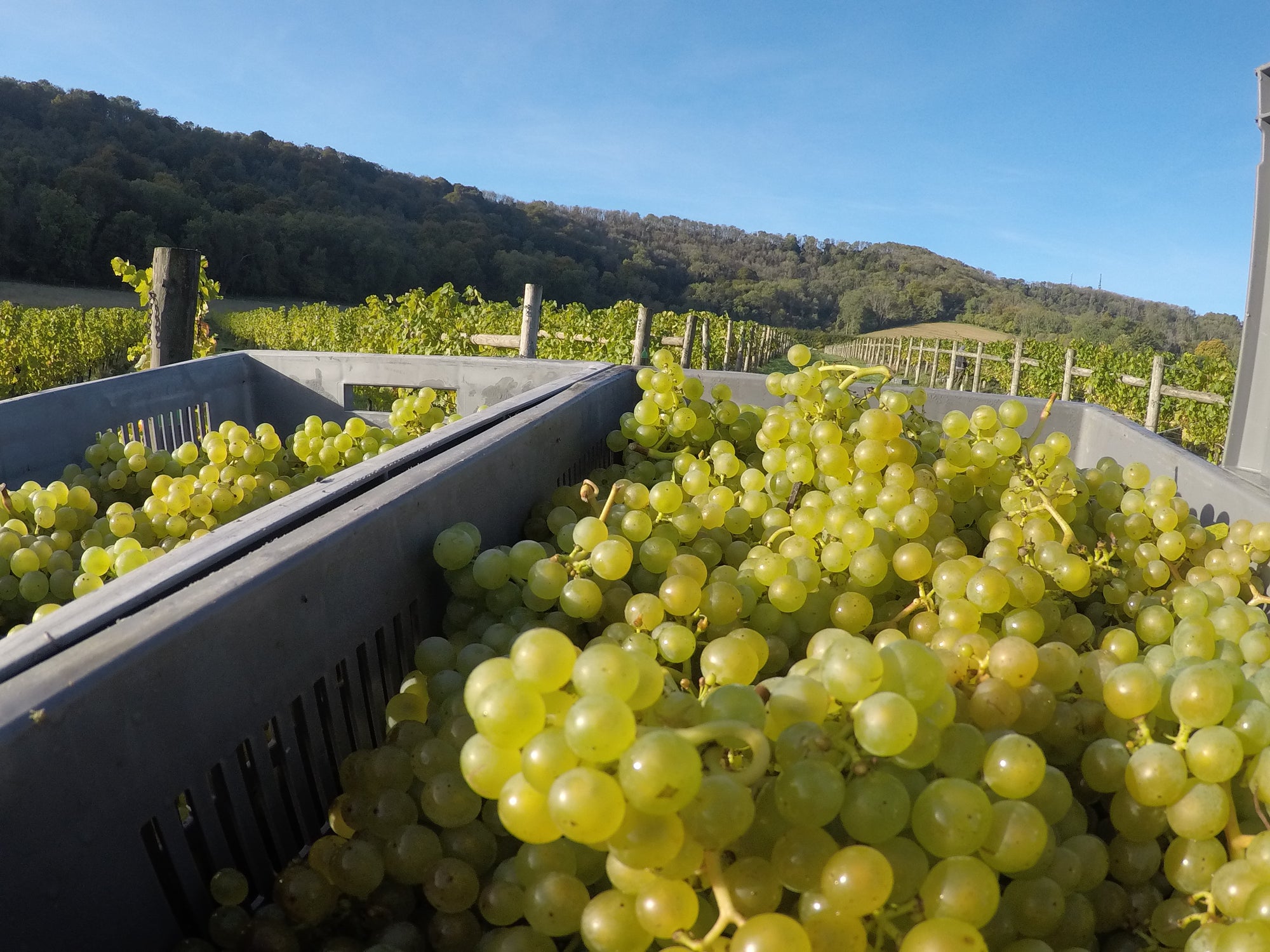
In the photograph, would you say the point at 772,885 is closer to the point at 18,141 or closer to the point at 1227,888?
the point at 1227,888

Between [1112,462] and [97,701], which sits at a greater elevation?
[1112,462]

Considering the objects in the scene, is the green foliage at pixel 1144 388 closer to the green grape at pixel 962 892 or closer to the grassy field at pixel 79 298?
the green grape at pixel 962 892

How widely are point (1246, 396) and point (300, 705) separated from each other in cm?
191

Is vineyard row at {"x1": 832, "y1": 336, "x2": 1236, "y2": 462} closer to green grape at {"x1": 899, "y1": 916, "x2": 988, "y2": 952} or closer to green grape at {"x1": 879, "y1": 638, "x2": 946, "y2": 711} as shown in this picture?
green grape at {"x1": 879, "y1": 638, "x2": 946, "y2": 711}

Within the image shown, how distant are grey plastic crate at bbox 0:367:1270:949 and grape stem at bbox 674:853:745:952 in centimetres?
42

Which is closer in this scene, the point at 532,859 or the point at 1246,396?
the point at 532,859

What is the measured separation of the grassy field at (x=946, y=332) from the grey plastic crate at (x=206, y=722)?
157ft

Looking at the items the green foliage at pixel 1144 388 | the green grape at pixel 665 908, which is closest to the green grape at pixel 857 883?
the green grape at pixel 665 908

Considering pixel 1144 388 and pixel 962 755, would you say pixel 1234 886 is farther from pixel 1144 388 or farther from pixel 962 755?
pixel 1144 388

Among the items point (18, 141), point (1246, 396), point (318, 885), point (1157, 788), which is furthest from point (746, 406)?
point (18, 141)

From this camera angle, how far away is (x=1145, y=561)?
1.33 metres

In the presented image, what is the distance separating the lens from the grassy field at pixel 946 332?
157 feet

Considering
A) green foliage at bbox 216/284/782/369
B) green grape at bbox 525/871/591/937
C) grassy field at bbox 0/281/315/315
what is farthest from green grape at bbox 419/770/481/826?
grassy field at bbox 0/281/315/315

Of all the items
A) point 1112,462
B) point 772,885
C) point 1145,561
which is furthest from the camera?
point 1112,462
